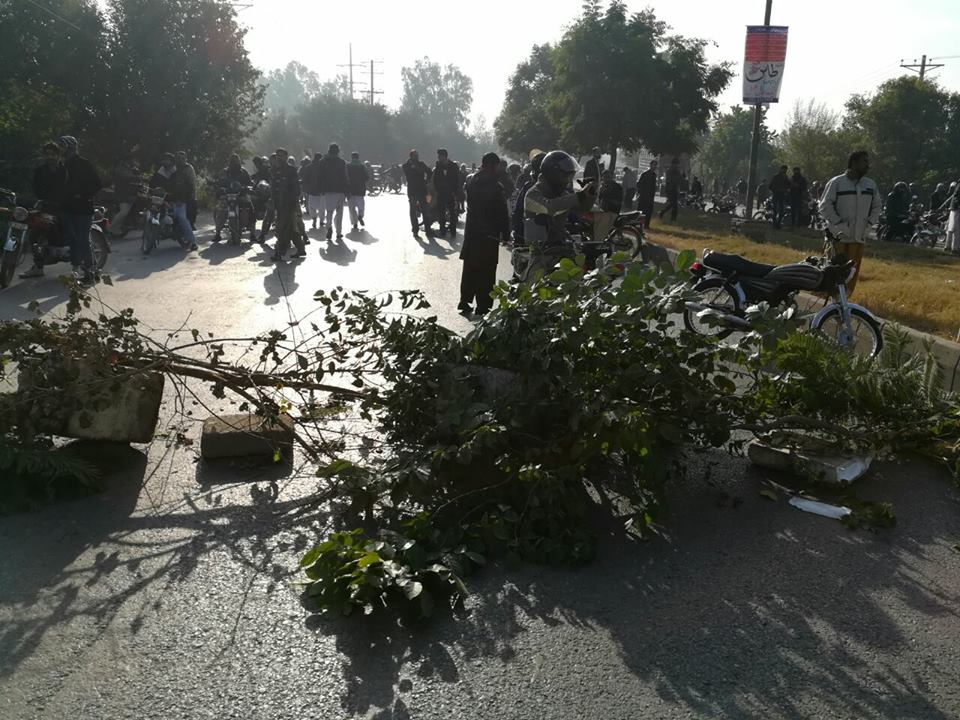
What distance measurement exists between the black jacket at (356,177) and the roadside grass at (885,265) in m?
6.45

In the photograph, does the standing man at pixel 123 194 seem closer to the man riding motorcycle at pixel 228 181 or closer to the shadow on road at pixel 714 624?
the man riding motorcycle at pixel 228 181

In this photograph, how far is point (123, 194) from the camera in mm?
19500

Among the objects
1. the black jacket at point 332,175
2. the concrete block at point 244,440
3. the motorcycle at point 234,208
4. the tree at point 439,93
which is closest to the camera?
the concrete block at point 244,440

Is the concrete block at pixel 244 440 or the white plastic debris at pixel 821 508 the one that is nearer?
the white plastic debris at pixel 821 508

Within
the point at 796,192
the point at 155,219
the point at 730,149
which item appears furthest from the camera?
the point at 730,149

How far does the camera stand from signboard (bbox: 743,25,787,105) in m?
22.4

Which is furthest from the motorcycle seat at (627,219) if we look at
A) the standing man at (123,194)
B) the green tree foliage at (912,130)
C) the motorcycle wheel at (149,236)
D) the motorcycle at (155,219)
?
the green tree foliage at (912,130)

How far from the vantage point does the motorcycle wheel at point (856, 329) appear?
803 cm

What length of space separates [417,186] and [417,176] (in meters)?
0.44

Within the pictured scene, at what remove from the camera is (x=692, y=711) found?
10.1 feet

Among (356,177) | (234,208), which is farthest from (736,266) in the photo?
(356,177)

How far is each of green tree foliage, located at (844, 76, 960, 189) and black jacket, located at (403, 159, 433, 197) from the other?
31.1 metres

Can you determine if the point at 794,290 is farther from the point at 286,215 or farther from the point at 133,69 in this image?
the point at 133,69

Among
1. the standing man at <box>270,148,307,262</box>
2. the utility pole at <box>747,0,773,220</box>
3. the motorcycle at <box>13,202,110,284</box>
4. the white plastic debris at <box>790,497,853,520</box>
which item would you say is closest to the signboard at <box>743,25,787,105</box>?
the utility pole at <box>747,0,773,220</box>
